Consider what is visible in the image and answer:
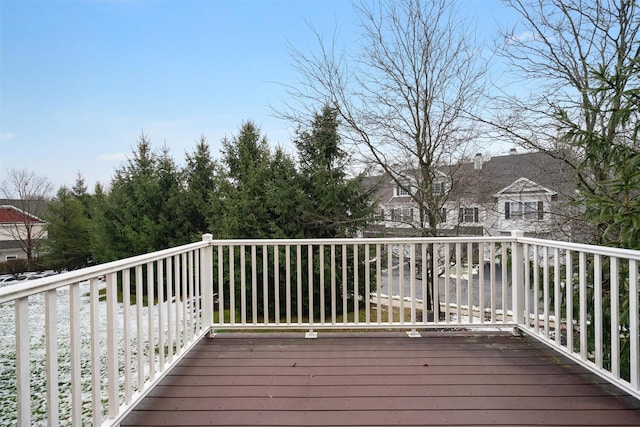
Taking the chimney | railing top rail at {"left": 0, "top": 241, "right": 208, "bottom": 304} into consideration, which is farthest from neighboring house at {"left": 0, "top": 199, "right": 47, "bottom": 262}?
railing top rail at {"left": 0, "top": 241, "right": 208, "bottom": 304}

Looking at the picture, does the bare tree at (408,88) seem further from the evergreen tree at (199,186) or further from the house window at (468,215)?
the evergreen tree at (199,186)

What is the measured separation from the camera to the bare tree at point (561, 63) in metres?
5.20

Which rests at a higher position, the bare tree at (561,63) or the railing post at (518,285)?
the bare tree at (561,63)

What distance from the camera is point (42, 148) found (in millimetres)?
11203

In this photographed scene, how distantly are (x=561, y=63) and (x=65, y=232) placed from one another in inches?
693

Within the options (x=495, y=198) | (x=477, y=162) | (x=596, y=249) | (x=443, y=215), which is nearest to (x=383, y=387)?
(x=596, y=249)

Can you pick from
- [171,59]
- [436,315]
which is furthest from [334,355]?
[171,59]

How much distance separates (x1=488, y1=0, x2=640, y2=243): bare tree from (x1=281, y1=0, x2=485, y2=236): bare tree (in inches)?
30.2

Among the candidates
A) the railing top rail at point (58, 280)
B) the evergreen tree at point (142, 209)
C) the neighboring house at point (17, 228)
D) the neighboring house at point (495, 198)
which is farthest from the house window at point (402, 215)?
the neighboring house at point (17, 228)

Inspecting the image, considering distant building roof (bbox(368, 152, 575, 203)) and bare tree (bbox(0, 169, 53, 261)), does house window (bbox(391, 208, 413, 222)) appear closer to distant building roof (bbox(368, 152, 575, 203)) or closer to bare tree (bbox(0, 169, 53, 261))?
distant building roof (bbox(368, 152, 575, 203))

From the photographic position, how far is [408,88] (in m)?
7.14

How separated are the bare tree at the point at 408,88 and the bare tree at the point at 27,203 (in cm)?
1719

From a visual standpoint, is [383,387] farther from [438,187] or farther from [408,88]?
[408,88]

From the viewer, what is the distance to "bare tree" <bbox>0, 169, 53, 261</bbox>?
17453 mm
